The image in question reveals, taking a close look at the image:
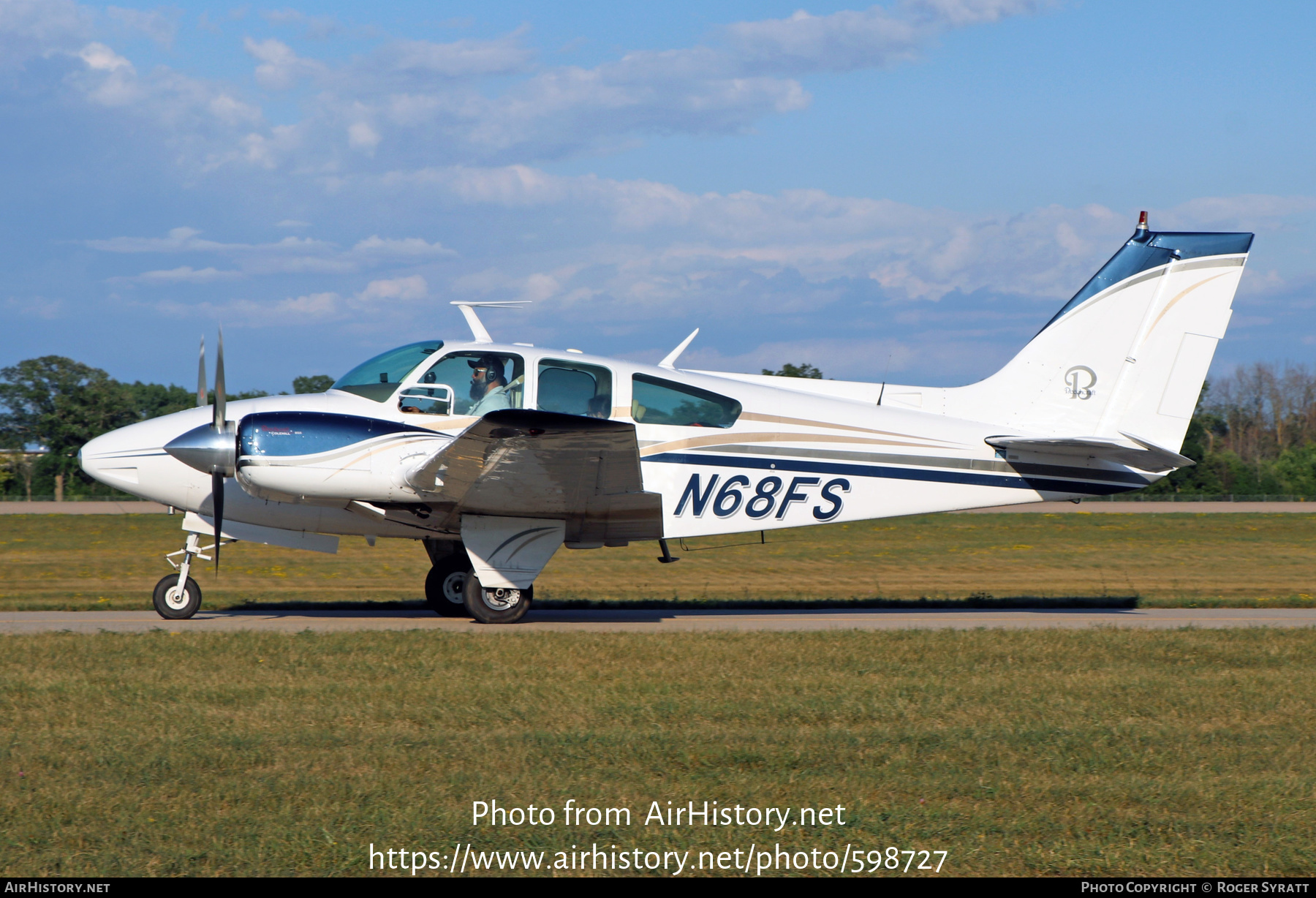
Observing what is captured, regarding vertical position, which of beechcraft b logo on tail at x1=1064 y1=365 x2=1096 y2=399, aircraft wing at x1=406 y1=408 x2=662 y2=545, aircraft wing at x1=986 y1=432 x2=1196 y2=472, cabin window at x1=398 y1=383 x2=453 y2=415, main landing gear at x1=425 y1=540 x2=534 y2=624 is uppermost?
beechcraft b logo on tail at x1=1064 y1=365 x2=1096 y2=399

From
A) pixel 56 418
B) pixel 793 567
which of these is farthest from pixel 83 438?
pixel 793 567

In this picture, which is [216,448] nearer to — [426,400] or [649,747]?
[426,400]

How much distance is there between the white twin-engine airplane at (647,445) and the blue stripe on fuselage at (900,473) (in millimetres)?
21

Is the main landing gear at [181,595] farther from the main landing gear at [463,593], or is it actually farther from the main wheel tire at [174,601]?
the main landing gear at [463,593]

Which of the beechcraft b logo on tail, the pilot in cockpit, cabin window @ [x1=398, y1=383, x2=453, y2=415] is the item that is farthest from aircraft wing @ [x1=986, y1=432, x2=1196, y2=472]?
cabin window @ [x1=398, y1=383, x2=453, y2=415]

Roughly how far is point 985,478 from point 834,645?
3.31 m

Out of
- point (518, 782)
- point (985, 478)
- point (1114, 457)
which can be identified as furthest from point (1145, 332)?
point (518, 782)

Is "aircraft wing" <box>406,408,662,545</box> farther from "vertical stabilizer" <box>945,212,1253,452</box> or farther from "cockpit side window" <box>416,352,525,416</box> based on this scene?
"vertical stabilizer" <box>945,212,1253,452</box>

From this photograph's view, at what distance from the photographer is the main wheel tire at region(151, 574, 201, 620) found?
1057cm

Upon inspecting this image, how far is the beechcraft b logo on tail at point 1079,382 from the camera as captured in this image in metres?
11.5

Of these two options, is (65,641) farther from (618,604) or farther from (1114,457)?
(1114,457)

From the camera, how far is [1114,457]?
11.0 metres

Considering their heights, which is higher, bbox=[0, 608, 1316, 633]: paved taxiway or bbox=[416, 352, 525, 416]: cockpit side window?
bbox=[416, 352, 525, 416]: cockpit side window

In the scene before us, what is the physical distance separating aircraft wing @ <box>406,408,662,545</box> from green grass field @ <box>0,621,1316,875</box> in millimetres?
1446
